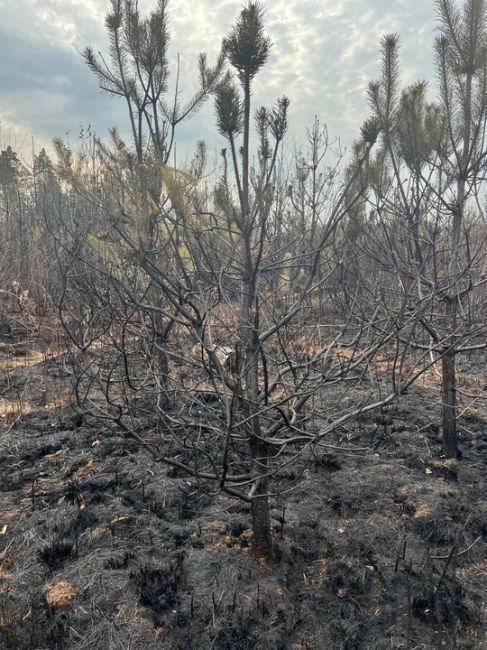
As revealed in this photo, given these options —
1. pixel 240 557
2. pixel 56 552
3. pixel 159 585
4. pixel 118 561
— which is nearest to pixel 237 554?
pixel 240 557

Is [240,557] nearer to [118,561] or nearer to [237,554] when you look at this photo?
[237,554]

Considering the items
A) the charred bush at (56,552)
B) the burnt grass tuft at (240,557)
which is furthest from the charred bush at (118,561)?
the charred bush at (56,552)

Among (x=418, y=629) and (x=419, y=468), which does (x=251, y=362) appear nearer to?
(x=418, y=629)

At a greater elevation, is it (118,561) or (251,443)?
(251,443)

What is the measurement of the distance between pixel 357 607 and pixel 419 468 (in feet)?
5.14

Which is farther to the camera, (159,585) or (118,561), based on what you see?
(118,561)

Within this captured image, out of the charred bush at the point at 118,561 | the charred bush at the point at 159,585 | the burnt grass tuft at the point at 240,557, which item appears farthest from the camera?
the charred bush at the point at 118,561

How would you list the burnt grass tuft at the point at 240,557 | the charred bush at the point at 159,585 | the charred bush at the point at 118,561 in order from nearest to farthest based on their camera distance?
the burnt grass tuft at the point at 240,557 → the charred bush at the point at 159,585 → the charred bush at the point at 118,561

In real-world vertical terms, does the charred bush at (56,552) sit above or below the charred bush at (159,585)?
above

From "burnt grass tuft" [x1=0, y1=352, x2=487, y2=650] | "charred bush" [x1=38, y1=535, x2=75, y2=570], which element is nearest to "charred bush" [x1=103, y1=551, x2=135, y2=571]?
"burnt grass tuft" [x1=0, y1=352, x2=487, y2=650]

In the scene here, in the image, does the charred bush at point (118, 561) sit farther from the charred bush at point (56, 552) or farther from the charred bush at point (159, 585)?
the charred bush at point (56, 552)

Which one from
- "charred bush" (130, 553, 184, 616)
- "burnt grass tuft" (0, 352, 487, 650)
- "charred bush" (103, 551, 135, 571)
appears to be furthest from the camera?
"charred bush" (103, 551, 135, 571)

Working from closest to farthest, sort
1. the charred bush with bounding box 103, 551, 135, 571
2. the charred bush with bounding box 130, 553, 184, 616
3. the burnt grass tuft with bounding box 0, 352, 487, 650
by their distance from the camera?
the burnt grass tuft with bounding box 0, 352, 487, 650 < the charred bush with bounding box 130, 553, 184, 616 < the charred bush with bounding box 103, 551, 135, 571

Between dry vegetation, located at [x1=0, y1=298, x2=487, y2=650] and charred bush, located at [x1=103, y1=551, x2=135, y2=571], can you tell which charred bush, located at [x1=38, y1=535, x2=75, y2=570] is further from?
charred bush, located at [x1=103, y1=551, x2=135, y2=571]
